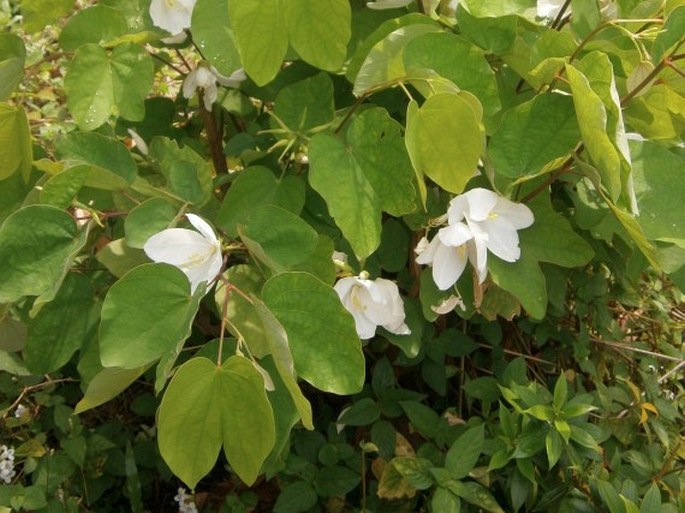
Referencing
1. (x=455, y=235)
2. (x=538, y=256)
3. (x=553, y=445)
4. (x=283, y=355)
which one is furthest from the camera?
(x=553, y=445)

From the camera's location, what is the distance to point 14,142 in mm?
1095

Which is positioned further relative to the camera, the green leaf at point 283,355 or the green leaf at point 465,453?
the green leaf at point 465,453

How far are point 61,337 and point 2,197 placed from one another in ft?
0.76

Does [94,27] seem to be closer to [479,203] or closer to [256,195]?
[256,195]

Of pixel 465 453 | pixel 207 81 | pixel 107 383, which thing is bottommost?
pixel 465 453

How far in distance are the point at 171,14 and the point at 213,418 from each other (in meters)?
0.63

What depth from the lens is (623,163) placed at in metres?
0.90

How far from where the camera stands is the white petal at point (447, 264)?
1.08m

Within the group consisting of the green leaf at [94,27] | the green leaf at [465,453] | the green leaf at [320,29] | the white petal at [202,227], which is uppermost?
the green leaf at [320,29]

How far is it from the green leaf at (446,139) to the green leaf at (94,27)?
1.80 ft

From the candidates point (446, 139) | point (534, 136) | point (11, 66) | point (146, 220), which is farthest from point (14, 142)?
point (534, 136)

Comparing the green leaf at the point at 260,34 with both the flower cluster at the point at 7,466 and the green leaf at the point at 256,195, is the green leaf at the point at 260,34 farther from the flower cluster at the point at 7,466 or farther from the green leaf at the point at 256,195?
the flower cluster at the point at 7,466

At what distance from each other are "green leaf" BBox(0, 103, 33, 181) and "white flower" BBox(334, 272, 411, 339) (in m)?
0.46

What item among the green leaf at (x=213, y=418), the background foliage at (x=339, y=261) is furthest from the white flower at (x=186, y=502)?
the green leaf at (x=213, y=418)
